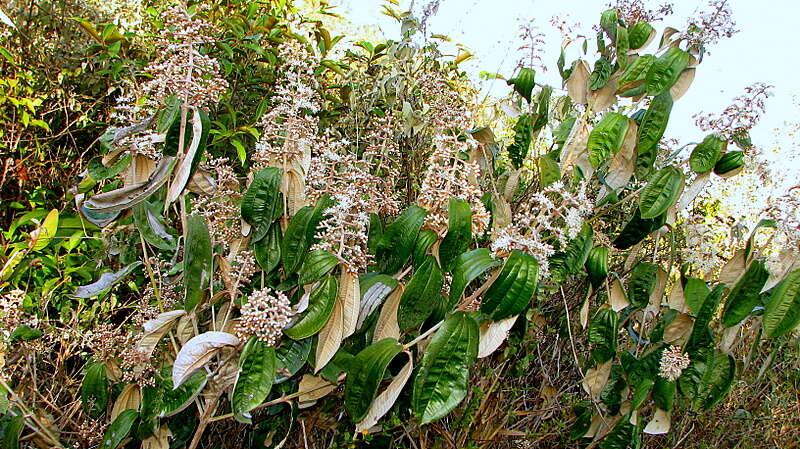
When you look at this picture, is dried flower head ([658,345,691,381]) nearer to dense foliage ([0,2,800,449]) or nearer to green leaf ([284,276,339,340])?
dense foliage ([0,2,800,449])

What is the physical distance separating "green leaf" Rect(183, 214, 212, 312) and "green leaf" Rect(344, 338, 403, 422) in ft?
1.10

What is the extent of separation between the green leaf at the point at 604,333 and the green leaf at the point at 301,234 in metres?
0.78

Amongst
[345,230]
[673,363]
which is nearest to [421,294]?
[345,230]

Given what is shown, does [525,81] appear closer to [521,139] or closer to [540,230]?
[521,139]

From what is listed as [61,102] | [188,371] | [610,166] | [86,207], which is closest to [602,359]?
[610,166]

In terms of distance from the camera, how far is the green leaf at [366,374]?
1160mm

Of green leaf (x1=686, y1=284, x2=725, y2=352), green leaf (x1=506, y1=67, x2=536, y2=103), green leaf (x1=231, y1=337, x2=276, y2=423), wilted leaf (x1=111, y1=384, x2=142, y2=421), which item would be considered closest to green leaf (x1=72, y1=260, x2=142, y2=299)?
Answer: wilted leaf (x1=111, y1=384, x2=142, y2=421)

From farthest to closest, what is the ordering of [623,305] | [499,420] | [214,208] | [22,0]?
[22,0] < [499,420] < [623,305] < [214,208]

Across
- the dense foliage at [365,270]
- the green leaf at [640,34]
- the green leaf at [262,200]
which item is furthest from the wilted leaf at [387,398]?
the green leaf at [640,34]

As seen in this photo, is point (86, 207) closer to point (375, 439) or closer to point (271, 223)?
point (271, 223)

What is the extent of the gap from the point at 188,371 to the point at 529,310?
0.87 metres

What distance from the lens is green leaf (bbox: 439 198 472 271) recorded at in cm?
120

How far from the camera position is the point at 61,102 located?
2416 mm

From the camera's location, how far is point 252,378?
1.11 meters
